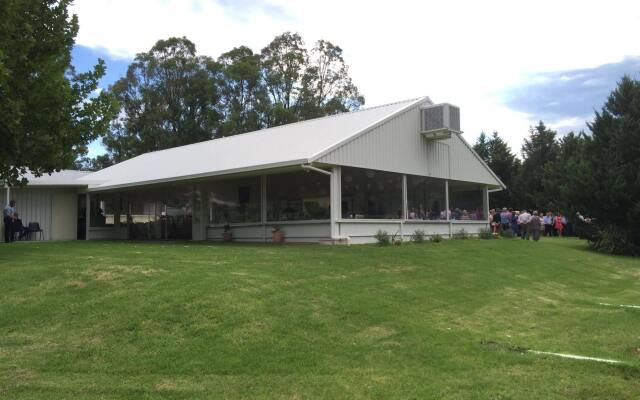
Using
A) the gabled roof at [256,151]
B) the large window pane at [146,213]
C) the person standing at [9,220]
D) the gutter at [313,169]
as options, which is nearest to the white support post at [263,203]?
the gabled roof at [256,151]

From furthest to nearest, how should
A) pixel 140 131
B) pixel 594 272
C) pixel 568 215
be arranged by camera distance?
pixel 140 131 → pixel 568 215 → pixel 594 272

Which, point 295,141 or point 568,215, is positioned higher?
point 295,141

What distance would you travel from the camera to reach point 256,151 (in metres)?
19.8

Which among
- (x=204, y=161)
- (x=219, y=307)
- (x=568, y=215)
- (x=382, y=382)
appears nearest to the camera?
(x=382, y=382)

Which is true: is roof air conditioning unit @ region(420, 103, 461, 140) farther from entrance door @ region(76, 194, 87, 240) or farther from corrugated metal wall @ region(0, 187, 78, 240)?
corrugated metal wall @ region(0, 187, 78, 240)

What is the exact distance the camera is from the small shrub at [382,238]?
1652 cm

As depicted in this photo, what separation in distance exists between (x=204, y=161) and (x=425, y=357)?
1628 centimetres

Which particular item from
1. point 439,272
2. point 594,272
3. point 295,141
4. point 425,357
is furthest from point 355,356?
point 295,141

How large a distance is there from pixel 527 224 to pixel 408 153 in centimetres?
789

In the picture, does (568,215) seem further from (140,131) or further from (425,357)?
(140,131)

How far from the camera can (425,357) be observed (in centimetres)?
679

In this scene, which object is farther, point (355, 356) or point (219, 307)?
point (219, 307)

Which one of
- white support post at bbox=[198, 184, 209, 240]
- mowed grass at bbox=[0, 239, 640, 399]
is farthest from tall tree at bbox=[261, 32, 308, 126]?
mowed grass at bbox=[0, 239, 640, 399]

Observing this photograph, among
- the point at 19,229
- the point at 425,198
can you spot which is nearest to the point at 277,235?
the point at 425,198
